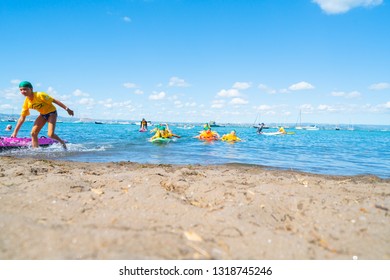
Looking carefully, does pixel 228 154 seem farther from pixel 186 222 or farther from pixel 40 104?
pixel 186 222

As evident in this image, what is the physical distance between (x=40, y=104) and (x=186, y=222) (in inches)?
298

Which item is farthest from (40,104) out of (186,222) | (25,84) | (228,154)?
(228,154)

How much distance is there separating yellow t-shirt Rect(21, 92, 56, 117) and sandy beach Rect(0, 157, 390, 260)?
490cm

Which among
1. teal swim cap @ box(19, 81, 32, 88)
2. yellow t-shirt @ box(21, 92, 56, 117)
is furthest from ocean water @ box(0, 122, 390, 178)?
teal swim cap @ box(19, 81, 32, 88)

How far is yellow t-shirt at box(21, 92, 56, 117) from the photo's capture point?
25.7 ft

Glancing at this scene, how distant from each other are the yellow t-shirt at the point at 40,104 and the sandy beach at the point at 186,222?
490 cm

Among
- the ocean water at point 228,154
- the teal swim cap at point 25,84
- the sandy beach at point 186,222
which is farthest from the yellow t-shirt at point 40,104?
the sandy beach at point 186,222

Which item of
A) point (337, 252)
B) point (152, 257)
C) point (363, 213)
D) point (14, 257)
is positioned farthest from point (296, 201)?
point (14, 257)

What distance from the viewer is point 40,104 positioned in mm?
8023

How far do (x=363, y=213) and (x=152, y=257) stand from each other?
2.37m

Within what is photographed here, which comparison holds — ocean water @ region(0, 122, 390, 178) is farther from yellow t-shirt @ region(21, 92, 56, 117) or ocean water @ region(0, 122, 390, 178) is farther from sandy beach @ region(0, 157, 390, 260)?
sandy beach @ region(0, 157, 390, 260)

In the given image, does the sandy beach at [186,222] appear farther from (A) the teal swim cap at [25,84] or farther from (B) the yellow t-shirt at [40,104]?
(B) the yellow t-shirt at [40,104]
